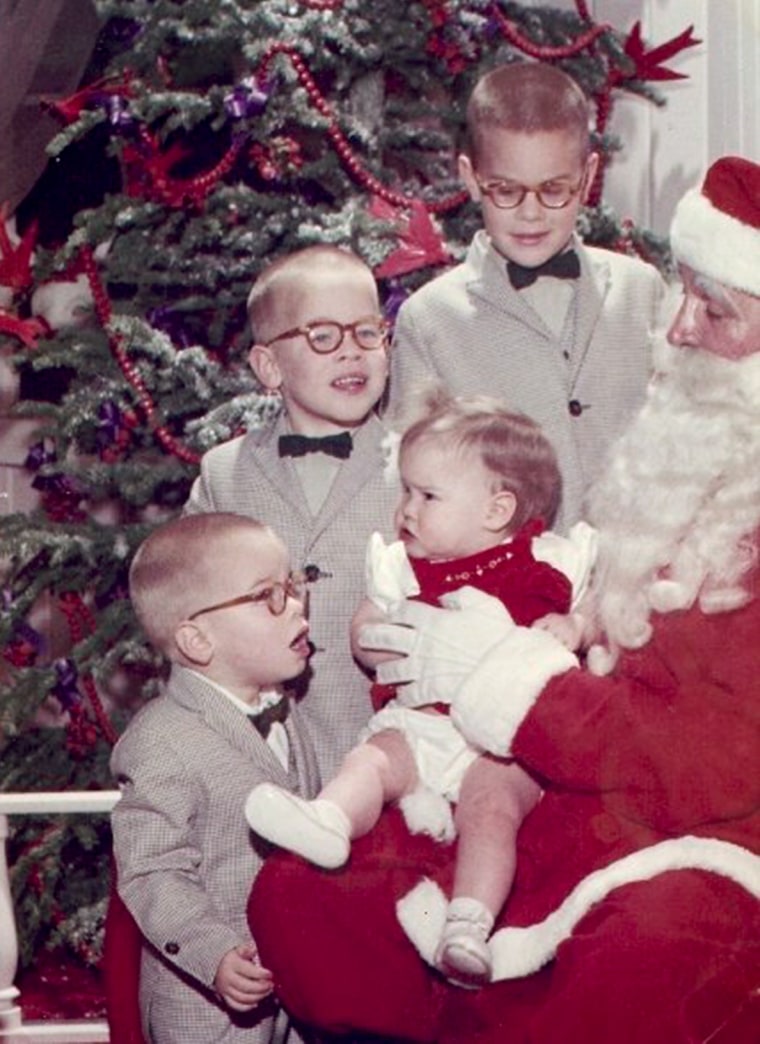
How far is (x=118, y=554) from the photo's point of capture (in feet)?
15.2

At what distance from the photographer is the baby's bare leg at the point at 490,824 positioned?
8.84 feet

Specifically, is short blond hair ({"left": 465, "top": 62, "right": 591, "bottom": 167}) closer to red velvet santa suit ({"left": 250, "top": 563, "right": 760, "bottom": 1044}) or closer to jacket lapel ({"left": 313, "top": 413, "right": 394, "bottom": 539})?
jacket lapel ({"left": 313, "top": 413, "right": 394, "bottom": 539})

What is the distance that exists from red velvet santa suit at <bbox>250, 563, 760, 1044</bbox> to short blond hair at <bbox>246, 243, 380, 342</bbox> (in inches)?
46.1

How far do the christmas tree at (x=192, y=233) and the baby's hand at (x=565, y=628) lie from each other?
1.51 metres

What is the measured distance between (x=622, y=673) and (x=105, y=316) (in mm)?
2207

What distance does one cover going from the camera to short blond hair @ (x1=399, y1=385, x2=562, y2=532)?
312cm

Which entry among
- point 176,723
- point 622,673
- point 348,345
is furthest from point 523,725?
point 348,345

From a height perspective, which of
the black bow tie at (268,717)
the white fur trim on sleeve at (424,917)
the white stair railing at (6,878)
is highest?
the black bow tie at (268,717)

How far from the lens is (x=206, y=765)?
315cm

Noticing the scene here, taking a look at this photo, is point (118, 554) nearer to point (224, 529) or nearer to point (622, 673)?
point (224, 529)

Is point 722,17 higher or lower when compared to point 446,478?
higher

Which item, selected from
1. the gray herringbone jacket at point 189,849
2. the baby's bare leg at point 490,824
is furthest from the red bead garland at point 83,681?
the baby's bare leg at point 490,824

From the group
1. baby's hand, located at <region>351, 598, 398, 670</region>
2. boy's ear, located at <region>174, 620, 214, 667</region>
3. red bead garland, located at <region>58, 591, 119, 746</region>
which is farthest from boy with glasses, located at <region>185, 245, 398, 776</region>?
A: red bead garland, located at <region>58, 591, 119, 746</region>

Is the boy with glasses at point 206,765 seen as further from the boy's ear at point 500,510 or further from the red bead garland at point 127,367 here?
the red bead garland at point 127,367
